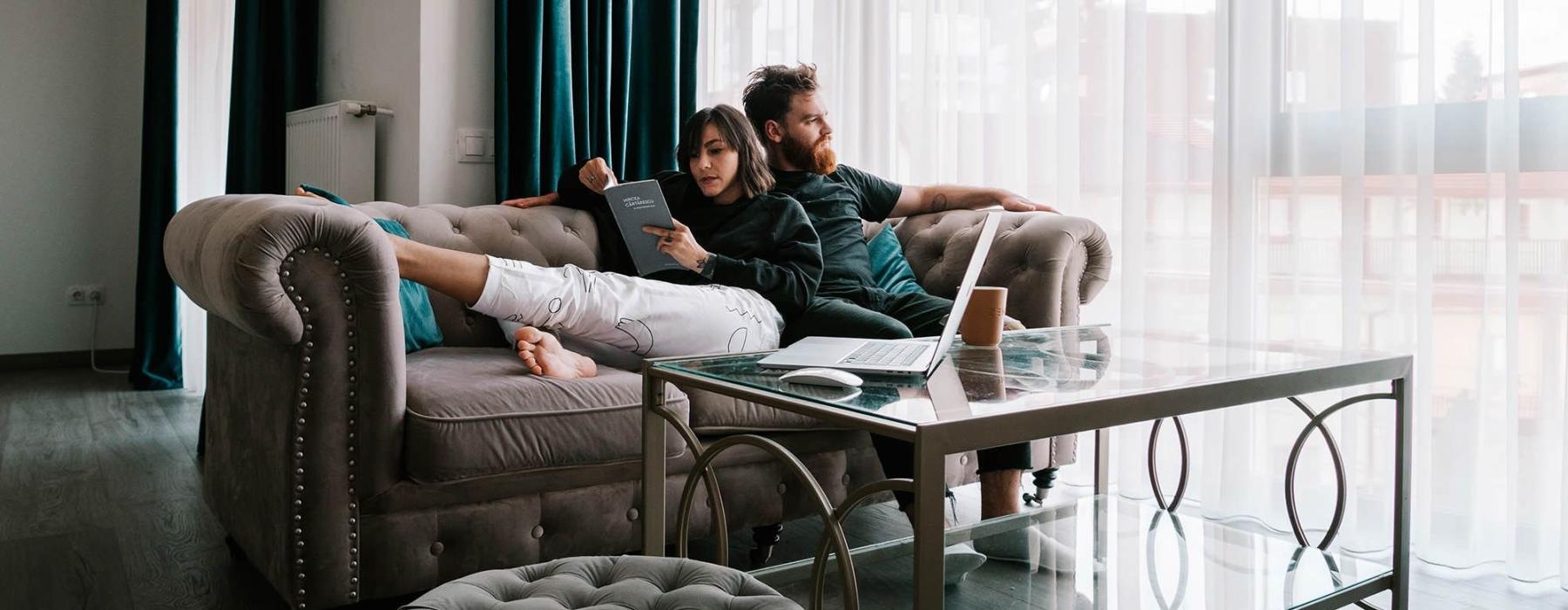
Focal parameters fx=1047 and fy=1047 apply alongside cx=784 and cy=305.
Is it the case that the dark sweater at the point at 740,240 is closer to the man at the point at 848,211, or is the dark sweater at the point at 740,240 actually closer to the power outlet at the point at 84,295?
the man at the point at 848,211

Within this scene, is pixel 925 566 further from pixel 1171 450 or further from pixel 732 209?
pixel 1171 450

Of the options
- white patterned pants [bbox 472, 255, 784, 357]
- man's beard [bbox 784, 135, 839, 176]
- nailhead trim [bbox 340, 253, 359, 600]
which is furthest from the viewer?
man's beard [bbox 784, 135, 839, 176]

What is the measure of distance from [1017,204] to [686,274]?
80cm

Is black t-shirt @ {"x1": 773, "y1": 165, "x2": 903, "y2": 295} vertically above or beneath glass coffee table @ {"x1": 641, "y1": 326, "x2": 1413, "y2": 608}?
above

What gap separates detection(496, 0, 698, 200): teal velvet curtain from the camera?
292 centimetres

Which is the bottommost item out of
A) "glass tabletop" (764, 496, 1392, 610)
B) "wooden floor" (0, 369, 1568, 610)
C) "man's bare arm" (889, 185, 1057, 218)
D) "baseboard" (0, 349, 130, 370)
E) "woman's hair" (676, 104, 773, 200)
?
"wooden floor" (0, 369, 1568, 610)

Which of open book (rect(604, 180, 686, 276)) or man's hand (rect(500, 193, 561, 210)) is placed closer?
open book (rect(604, 180, 686, 276))

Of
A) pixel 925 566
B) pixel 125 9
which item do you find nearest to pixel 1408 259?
A: pixel 925 566

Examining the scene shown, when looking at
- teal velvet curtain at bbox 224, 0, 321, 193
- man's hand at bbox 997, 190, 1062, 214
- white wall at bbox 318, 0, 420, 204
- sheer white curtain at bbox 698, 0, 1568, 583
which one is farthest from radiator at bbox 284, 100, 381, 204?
man's hand at bbox 997, 190, 1062, 214

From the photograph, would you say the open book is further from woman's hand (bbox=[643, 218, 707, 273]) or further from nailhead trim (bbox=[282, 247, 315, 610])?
nailhead trim (bbox=[282, 247, 315, 610])

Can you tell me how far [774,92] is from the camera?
103 inches

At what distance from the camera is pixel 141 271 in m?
4.17

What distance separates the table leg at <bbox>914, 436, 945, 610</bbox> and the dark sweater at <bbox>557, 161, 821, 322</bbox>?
1.28m

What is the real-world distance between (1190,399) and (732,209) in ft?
4.48
